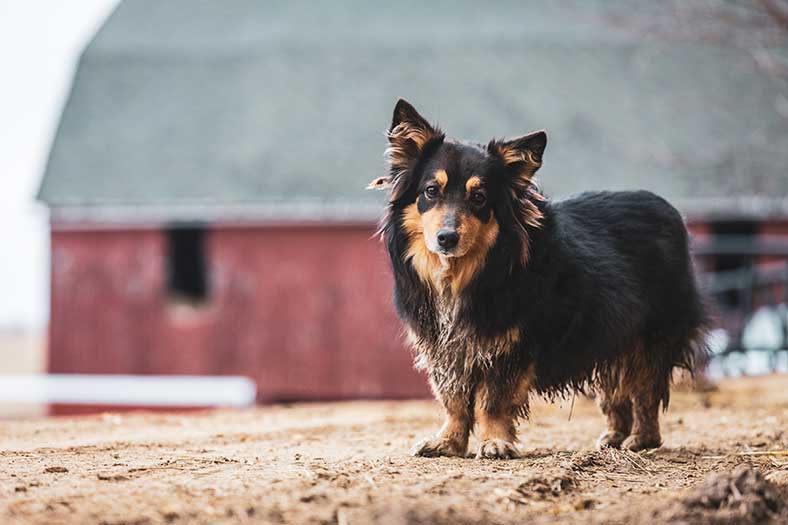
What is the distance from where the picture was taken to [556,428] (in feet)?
24.6

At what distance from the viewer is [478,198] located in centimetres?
545

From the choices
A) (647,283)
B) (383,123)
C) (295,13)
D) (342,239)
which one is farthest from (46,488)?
(295,13)

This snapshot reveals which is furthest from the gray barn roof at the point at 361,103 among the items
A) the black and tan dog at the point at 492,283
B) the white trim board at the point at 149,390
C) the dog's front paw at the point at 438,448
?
the dog's front paw at the point at 438,448

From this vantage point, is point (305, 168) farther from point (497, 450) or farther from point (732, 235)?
point (497, 450)

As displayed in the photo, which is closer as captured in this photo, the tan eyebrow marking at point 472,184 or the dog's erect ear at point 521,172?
the tan eyebrow marking at point 472,184

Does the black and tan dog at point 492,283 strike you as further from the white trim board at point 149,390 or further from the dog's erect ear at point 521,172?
the white trim board at point 149,390

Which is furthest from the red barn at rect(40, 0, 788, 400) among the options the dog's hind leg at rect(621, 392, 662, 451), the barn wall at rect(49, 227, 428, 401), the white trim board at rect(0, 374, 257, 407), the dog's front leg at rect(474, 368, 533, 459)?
the dog's front leg at rect(474, 368, 533, 459)

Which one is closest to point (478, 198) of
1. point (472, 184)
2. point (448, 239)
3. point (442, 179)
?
point (472, 184)

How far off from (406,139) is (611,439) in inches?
87.0

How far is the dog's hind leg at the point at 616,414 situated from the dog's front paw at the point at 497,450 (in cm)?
109

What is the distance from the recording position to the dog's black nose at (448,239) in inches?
207

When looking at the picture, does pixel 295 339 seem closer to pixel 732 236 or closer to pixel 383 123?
pixel 383 123

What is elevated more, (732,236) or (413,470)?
(732,236)

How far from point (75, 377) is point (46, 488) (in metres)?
13.4
